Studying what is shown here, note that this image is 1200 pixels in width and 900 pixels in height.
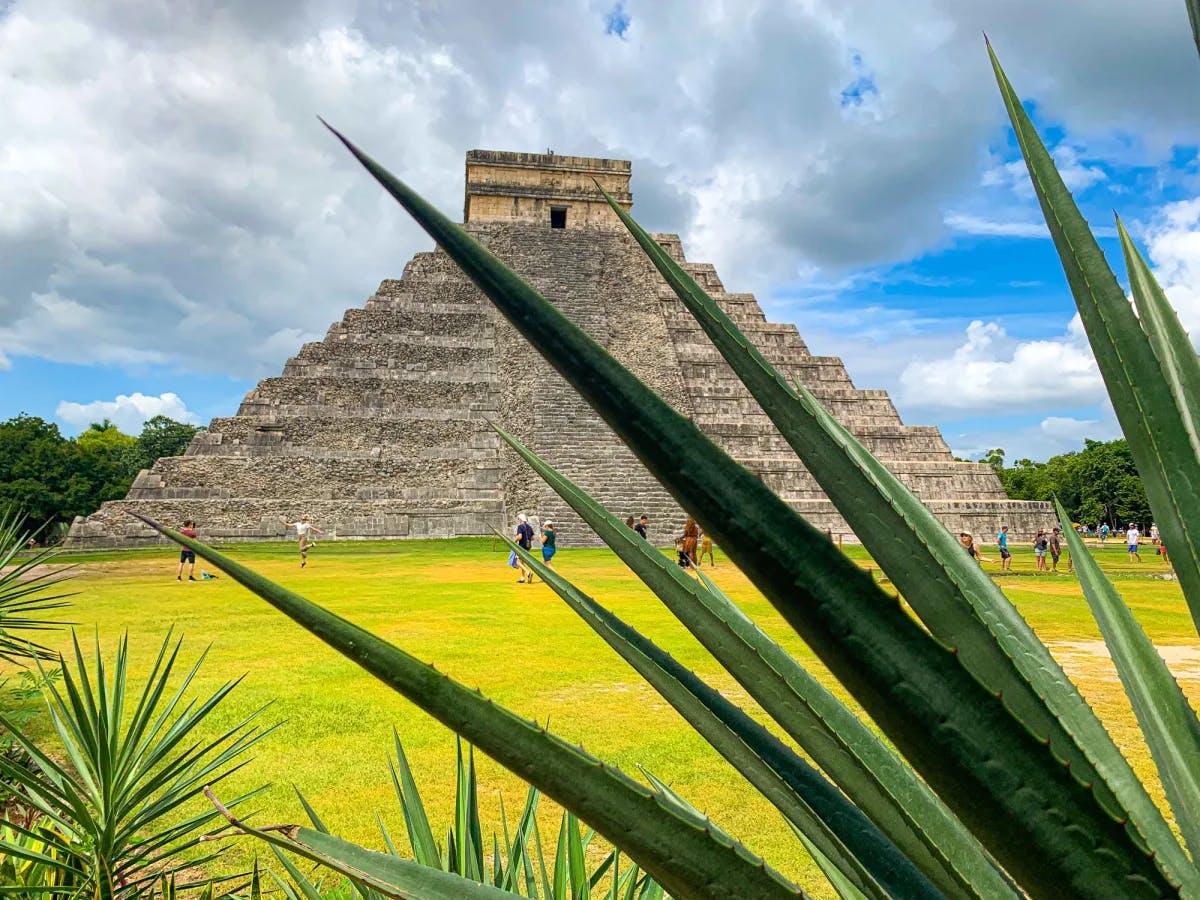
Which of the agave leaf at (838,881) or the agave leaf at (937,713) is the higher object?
the agave leaf at (937,713)

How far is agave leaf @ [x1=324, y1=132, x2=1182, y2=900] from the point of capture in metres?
0.41

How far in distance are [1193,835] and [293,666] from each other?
19.9ft

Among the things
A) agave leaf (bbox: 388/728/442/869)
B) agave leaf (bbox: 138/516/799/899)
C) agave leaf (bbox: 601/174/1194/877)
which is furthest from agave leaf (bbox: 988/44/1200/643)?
agave leaf (bbox: 388/728/442/869)

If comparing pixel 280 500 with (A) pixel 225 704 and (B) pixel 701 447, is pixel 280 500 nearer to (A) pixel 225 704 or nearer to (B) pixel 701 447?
(A) pixel 225 704

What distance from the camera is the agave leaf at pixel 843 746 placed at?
1.62 ft

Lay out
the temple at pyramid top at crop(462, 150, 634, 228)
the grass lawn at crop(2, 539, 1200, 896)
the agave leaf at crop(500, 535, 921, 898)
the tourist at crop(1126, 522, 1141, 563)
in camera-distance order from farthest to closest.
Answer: the temple at pyramid top at crop(462, 150, 634, 228) < the tourist at crop(1126, 522, 1141, 563) < the grass lawn at crop(2, 539, 1200, 896) < the agave leaf at crop(500, 535, 921, 898)

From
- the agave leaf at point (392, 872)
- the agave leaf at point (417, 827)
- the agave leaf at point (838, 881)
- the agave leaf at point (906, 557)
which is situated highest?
the agave leaf at point (906, 557)

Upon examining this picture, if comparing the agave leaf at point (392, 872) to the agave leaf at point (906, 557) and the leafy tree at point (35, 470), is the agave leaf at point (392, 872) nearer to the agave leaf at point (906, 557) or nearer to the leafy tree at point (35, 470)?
the agave leaf at point (906, 557)

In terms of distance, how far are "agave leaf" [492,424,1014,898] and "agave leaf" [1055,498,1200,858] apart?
9.1 inches

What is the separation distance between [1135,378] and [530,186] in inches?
1145

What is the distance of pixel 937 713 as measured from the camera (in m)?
0.41

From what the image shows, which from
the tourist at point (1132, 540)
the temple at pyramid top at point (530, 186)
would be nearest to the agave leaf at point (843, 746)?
the tourist at point (1132, 540)

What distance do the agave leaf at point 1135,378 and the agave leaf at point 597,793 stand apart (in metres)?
0.46

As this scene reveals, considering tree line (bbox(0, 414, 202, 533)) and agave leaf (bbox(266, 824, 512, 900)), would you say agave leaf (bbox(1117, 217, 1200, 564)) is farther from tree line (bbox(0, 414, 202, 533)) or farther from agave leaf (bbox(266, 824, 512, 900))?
tree line (bbox(0, 414, 202, 533))
